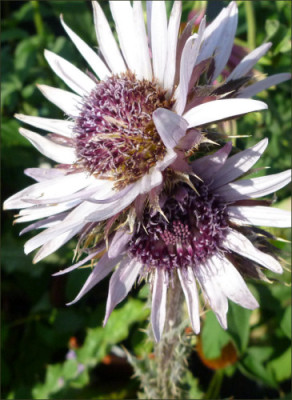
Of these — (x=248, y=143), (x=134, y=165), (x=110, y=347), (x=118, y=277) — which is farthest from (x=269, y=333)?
(x=134, y=165)

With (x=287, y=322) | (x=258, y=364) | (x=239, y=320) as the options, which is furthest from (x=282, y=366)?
(x=239, y=320)

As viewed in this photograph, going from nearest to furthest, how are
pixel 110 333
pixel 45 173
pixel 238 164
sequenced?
pixel 238 164
pixel 45 173
pixel 110 333

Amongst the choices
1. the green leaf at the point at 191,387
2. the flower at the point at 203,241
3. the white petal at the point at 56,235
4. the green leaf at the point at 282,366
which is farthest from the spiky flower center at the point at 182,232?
the green leaf at the point at 282,366

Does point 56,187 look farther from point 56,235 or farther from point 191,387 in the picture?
point 191,387

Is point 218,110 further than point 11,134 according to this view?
No

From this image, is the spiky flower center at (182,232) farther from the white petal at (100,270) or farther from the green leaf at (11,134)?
the green leaf at (11,134)

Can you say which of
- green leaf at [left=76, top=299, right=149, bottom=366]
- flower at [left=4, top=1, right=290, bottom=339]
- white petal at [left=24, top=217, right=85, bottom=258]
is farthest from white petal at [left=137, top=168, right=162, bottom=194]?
green leaf at [left=76, top=299, right=149, bottom=366]
